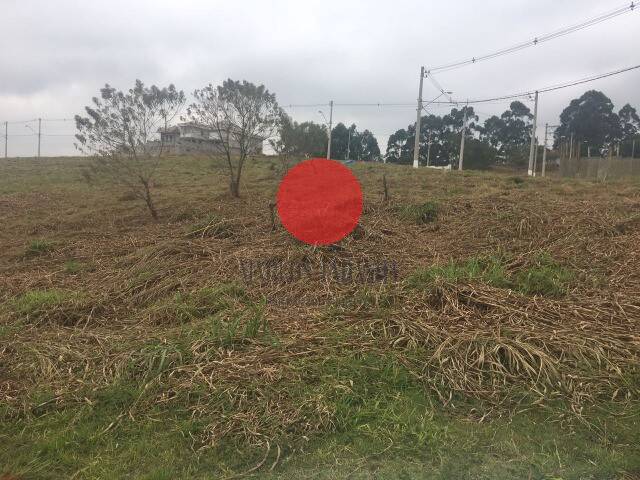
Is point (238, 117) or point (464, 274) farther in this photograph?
point (238, 117)

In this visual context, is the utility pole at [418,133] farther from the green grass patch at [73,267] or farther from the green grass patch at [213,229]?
the green grass patch at [73,267]

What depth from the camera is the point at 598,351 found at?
3041 mm

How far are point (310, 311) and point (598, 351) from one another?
7.04ft

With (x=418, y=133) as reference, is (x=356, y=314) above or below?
below

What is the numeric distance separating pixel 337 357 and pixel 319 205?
12.7ft

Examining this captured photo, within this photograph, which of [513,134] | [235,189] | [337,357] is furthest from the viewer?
[513,134]

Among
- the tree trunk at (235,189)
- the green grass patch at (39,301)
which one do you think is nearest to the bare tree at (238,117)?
the tree trunk at (235,189)

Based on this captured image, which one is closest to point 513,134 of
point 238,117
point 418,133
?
point 418,133

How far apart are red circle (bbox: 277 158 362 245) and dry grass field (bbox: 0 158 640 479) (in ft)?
0.95

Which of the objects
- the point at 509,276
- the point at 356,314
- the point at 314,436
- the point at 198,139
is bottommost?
the point at 314,436

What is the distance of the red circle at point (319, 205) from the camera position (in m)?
6.27

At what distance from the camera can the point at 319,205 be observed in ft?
22.0

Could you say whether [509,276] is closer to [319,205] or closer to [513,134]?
[319,205]

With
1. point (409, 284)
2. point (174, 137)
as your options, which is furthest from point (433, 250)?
point (174, 137)
